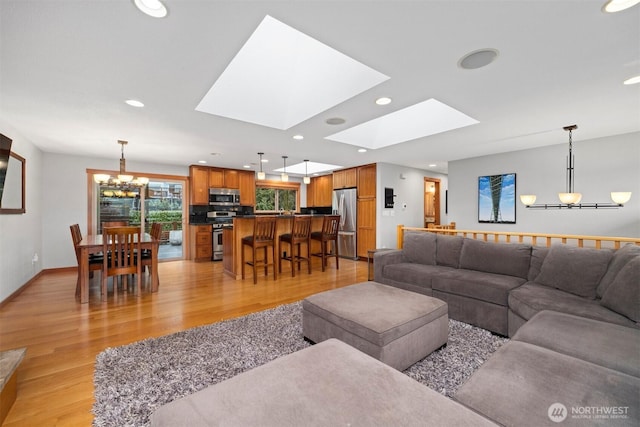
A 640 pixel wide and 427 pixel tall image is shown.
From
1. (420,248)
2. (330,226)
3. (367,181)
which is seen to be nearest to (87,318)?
(330,226)

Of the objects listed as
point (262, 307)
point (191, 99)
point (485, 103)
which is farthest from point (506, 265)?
point (191, 99)

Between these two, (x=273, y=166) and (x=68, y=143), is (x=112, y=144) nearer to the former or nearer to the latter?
(x=68, y=143)

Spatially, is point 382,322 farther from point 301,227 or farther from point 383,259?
point 301,227

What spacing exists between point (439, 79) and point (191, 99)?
7.74 ft

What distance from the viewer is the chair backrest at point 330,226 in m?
5.35

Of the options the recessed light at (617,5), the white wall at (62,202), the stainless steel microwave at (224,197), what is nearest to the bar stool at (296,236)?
the stainless steel microwave at (224,197)

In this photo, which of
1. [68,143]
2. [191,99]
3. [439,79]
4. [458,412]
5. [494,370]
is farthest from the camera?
[68,143]

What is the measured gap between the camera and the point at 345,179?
721cm

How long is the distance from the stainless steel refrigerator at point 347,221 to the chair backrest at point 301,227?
2005 millimetres

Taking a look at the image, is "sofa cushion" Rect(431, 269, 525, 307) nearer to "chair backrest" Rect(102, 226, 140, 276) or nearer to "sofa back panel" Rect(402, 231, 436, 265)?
"sofa back panel" Rect(402, 231, 436, 265)

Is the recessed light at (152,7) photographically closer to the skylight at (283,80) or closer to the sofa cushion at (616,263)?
the skylight at (283,80)

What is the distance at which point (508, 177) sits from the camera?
5207 mm

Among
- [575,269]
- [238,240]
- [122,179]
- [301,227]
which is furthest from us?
[301,227]

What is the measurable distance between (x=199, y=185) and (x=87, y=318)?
13.8ft
